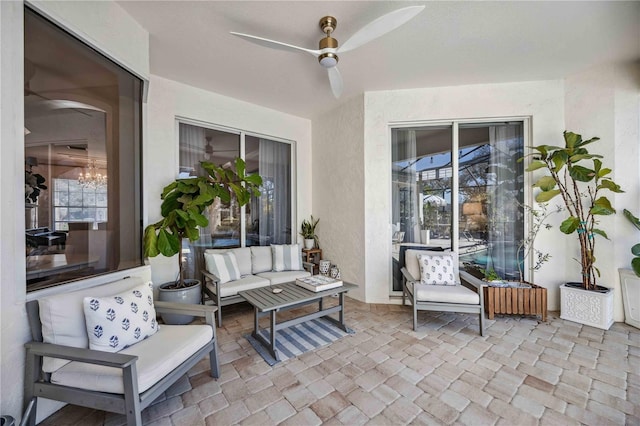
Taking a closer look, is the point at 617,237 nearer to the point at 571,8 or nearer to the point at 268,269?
the point at 571,8

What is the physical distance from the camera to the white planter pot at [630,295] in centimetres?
288

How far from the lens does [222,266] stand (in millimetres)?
3279

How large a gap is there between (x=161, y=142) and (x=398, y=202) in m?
3.50

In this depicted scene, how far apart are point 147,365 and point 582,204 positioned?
490 cm

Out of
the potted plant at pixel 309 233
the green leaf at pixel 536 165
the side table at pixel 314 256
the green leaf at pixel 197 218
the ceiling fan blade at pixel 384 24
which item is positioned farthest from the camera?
the potted plant at pixel 309 233

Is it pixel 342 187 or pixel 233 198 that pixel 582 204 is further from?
pixel 233 198

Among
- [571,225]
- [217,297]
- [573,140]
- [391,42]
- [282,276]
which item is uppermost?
[391,42]

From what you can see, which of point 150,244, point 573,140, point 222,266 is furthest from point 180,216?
point 573,140

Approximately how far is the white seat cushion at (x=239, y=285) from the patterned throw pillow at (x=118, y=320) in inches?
42.4

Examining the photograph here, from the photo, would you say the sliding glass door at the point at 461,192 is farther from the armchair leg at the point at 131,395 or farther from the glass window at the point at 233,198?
the armchair leg at the point at 131,395

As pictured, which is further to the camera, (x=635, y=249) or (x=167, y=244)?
(x=635, y=249)

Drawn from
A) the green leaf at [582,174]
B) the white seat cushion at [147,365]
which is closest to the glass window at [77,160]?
the white seat cushion at [147,365]

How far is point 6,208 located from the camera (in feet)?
4.83

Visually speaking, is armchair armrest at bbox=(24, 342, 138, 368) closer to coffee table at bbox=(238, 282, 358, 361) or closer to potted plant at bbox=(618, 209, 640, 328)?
coffee table at bbox=(238, 282, 358, 361)
